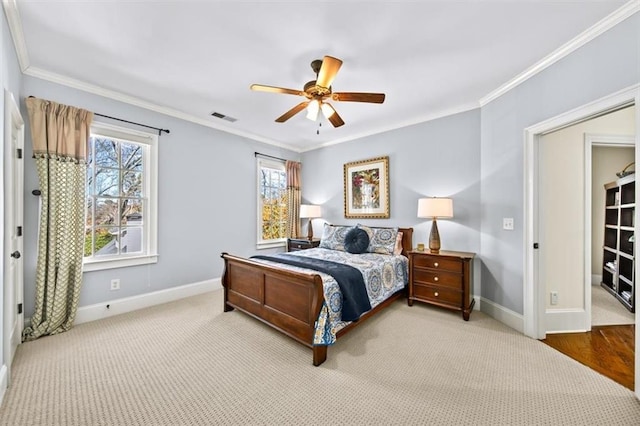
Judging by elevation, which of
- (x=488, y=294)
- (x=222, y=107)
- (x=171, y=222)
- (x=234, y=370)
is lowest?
(x=234, y=370)

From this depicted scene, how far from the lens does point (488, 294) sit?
321 cm

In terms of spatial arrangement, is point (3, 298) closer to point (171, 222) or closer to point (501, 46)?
point (171, 222)

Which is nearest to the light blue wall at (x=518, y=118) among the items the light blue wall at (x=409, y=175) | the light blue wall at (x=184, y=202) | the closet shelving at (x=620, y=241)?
the light blue wall at (x=409, y=175)

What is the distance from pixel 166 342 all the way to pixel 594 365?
3.71 meters

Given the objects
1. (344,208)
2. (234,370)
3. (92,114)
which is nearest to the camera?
(234,370)

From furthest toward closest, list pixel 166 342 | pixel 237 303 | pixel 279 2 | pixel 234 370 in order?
pixel 237 303
pixel 166 342
pixel 234 370
pixel 279 2

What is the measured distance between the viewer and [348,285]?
2.47 meters

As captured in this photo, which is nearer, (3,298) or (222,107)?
(3,298)

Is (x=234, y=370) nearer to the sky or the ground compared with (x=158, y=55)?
nearer to the ground

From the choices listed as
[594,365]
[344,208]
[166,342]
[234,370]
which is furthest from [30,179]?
[594,365]

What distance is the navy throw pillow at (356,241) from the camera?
12.3 feet

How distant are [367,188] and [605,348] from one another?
3233 millimetres

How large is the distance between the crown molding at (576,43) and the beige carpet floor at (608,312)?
277cm

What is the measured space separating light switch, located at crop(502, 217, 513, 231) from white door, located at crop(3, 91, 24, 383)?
14.5 feet
